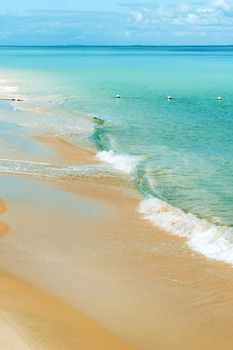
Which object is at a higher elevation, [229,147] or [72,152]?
[229,147]

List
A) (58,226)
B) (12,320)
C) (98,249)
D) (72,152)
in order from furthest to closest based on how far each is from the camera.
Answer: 1. (72,152)
2. (58,226)
3. (98,249)
4. (12,320)

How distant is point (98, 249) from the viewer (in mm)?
15359

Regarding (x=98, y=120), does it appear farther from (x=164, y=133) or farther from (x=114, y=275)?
(x=114, y=275)

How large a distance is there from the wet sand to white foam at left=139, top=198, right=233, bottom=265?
39 cm

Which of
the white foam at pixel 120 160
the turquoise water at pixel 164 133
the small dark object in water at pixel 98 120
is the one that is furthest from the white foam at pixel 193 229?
the small dark object in water at pixel 98 120

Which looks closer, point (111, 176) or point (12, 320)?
point (12, 320)

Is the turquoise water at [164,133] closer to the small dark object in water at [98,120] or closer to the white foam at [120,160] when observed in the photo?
the white foam at [120,160]

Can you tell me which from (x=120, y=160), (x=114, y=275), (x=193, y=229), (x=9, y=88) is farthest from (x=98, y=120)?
(x=114, y=275)

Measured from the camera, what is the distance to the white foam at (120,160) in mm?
25373

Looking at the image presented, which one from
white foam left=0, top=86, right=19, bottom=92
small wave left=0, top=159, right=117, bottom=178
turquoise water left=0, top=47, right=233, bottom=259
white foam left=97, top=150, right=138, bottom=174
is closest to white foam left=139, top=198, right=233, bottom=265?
turquoise water left=0, top=47, right=233, bottom=259

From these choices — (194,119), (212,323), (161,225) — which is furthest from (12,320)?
(194,119)

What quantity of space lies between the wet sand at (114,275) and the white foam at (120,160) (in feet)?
17.1

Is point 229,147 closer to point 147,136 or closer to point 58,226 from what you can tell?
point 147,136

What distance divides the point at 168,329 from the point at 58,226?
659cm
